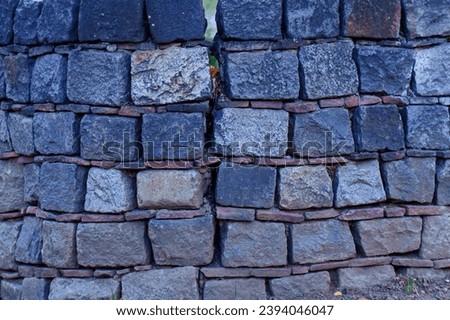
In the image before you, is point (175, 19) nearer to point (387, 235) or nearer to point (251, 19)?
point (251, 19)

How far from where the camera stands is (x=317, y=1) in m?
3.48

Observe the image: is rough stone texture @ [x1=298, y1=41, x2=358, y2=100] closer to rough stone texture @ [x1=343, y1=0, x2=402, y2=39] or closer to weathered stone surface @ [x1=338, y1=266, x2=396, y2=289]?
rough stone texture @ [x1=343, y1=0, x2=402, y2=39]

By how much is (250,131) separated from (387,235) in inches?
49.7

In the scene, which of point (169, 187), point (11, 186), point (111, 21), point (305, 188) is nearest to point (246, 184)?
point (305, 188)

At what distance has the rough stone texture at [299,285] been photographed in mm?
3646

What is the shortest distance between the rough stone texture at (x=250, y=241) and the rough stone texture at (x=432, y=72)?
4.67ft

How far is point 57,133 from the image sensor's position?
360 cm

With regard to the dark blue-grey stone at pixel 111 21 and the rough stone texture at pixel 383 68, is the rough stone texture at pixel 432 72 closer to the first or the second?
the rough stone texture at pixel 383 68

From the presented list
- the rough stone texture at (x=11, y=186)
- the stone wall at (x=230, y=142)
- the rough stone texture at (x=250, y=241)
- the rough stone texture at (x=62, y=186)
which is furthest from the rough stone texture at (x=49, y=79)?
the rough stone texture at (x=250, y=241)

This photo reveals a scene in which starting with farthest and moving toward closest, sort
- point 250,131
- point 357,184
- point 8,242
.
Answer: point 8,242, point 357,184, point 250,131

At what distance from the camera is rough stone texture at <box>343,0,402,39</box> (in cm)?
352

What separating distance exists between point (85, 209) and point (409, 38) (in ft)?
8.53

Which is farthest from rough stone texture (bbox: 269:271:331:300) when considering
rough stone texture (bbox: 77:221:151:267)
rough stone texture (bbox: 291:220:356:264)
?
rough stone texture (bbox: 77:221:151:267)

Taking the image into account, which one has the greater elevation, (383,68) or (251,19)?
(251,19)
